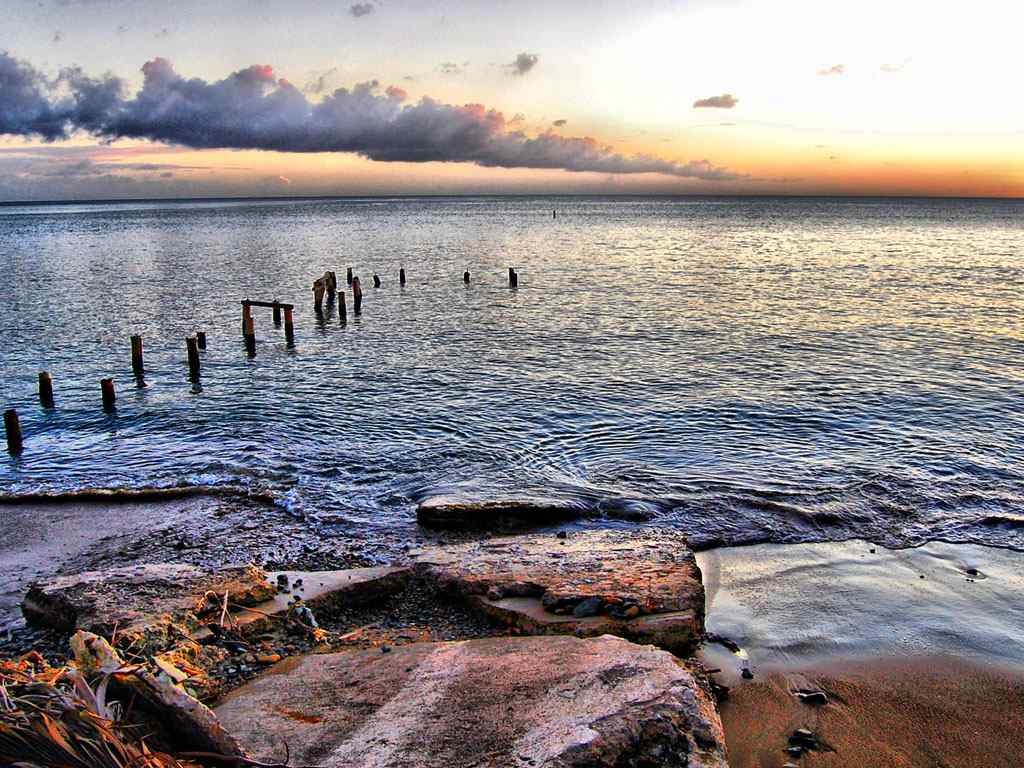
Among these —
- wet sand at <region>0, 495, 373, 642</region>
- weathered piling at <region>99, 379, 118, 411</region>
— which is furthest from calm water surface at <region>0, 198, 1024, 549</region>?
wet sand at <region>0, 495, 373, 642</region>

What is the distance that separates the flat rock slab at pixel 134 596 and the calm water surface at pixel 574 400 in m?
4.03

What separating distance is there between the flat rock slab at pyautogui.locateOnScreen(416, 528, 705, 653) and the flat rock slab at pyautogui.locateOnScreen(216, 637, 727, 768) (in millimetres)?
804

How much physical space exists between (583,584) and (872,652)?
11.2 feet

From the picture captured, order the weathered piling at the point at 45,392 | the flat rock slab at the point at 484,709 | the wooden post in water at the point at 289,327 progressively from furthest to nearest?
the wooden post in water at the point at 289,327
the weathered piling at the point at 45,392
the flat rock slab at the point at 484,709

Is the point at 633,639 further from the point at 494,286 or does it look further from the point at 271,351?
the point at 494,286

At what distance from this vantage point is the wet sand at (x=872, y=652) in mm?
7137

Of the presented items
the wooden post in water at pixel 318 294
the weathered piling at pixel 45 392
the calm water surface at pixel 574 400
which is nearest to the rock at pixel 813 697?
the calm water surface at pixel 574 400

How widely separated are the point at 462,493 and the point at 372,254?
63462mm

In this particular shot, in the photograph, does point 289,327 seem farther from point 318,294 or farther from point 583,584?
point 583,584

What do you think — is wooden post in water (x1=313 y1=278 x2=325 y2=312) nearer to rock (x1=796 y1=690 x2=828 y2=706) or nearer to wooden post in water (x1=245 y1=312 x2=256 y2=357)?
wooden post in water (x1=245 y1=312 x2=256 y2=357)

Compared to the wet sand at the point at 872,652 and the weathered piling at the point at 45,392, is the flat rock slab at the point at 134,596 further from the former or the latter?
the weathered piling at the point at 45,392

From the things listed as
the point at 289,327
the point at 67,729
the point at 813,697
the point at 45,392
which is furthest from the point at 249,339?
the point at 67,729

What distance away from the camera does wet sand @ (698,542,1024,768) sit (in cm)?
714

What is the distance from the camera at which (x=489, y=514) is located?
42.4ft
